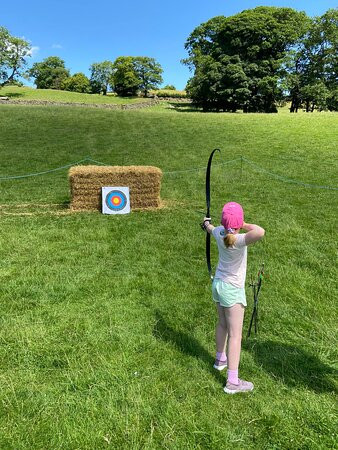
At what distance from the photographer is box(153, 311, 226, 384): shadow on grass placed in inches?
143

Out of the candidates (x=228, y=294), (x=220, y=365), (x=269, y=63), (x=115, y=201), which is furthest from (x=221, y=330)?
(x=269, y=63)

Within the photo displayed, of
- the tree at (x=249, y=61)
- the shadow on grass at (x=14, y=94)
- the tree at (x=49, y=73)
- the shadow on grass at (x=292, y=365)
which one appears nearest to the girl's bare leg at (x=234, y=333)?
the shadow on grass at (x=292, y=365)

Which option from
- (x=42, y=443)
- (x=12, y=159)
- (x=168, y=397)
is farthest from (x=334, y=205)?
(x=12, y=159)

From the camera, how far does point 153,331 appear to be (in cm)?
424

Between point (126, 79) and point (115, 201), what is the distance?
77.1 m

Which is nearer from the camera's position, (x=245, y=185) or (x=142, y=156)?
(x=245, y=185)

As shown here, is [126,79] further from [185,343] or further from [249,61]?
[185,343]

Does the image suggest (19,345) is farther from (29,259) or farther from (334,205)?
(334,205)

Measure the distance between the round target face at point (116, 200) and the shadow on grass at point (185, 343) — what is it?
19.0 ft

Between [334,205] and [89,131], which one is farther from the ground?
[89,131]

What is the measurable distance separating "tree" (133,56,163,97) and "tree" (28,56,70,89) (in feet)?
117

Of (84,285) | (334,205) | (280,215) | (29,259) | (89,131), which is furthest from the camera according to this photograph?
(89,131)

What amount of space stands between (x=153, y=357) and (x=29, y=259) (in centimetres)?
360

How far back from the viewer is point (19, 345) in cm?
386
